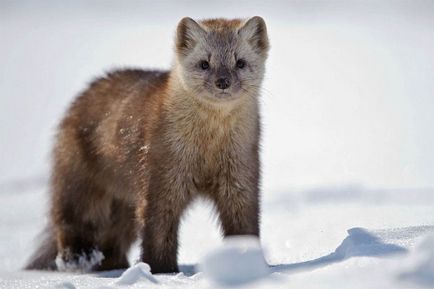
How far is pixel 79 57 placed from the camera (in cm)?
2250

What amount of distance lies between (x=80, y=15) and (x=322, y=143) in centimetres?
1880

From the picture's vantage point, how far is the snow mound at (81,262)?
27.6ft

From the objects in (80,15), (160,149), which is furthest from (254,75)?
(80,15)

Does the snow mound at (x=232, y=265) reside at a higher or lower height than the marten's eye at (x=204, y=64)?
lower

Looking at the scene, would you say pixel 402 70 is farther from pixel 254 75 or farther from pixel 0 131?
pixel 254 75

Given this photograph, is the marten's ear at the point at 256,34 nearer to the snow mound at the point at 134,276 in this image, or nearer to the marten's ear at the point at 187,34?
the marten's ear at the point at 187,34

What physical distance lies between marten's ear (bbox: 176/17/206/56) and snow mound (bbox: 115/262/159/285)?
2374 mm

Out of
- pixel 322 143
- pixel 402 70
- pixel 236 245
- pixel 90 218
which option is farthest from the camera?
pixel 402 70

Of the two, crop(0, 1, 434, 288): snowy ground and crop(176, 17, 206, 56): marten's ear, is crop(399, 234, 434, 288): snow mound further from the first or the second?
crop(176, 17, 206, 56): marten's ear

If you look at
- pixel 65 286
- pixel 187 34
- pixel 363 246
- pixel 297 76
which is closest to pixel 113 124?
pixel 187 34

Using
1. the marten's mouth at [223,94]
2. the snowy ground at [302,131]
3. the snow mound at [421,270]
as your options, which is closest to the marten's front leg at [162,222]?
the snowy ground at [302,131]

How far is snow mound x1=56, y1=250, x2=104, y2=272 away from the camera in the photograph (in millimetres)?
8398

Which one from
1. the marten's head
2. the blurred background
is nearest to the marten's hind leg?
the blurred background

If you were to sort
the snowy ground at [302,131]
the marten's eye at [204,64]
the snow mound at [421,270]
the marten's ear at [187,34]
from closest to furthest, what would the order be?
1. the snow mound at [421,270]
2. the snowy ground at [302,131]
3. the marten's eye at [204,64]
4. the marten's ear at [187,34]
